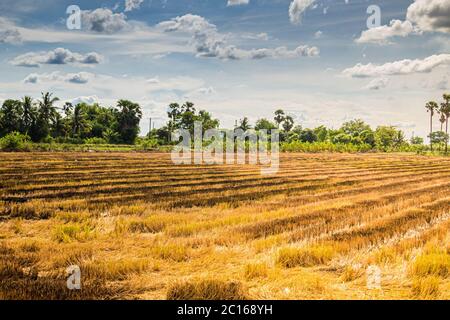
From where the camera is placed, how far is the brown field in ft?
16.6

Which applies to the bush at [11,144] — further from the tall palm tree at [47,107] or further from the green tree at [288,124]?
the green tree at [288,124]

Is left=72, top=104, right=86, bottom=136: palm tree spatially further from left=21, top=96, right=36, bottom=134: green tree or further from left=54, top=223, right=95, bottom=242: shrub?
left=54, top=223, right=95, bottom=242: shrub

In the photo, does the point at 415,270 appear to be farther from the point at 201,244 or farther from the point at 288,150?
the point at 288,150

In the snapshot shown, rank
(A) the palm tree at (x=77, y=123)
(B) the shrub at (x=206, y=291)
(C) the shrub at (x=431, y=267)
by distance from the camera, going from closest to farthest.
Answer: (B) the shrub at (x=206, y=291) < (C) the shrub at (x=431, y=267) < (A) the palm tree at (x=77, y=123)

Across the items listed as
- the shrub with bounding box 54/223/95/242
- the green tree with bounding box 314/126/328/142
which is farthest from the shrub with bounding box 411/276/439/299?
the green tree with bounding box 314/126/328/142

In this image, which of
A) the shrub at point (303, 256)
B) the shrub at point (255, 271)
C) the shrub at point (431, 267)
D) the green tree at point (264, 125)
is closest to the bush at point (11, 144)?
the shrub at point (303, 256)

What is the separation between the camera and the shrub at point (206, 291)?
477 cm

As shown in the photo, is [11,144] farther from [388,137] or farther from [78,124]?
[388,137]

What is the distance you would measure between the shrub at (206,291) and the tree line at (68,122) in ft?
183

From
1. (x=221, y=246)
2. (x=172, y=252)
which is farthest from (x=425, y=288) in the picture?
(x=172, y=252)

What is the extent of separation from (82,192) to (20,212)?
4.11 metres

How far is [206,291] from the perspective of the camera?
4.87m

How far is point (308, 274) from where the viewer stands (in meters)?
5.68

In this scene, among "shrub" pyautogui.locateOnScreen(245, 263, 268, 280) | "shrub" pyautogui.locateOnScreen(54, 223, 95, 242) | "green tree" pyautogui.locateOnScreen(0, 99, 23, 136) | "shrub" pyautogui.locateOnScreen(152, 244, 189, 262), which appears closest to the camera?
"shrub" pyautogui.locateOnScreen(245, 263, 268, 280)
